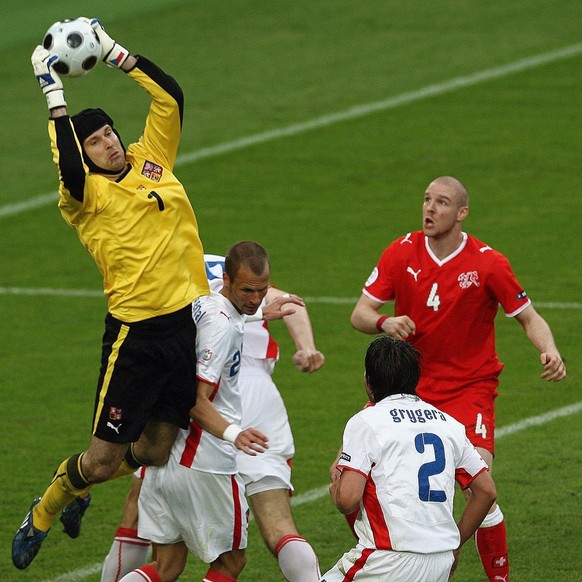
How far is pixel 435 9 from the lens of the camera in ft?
72.3

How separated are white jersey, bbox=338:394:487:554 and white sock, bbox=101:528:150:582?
1805 mm

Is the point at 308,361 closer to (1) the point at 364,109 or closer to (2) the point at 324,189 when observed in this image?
(2) the point at 324,189

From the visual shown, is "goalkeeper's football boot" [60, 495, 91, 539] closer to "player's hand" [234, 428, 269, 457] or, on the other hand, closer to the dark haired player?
"player's hand" [234, 428, 269, 457]

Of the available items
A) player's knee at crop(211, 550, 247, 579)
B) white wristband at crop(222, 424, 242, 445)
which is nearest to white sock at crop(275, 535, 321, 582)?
player's knee at crop(211, 550, 247, 579)

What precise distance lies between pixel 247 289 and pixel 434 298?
1510mm

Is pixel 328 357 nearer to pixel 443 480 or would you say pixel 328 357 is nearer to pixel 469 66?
pixel 443 480

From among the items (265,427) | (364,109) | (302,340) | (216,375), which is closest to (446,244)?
(302,340)

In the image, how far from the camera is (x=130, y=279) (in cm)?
720

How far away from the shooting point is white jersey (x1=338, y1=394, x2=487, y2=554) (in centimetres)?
611

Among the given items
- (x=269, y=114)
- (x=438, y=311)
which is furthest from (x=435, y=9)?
(x=438, y=311)

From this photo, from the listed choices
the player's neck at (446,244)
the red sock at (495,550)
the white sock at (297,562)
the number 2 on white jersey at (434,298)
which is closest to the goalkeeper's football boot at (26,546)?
the white sock at (297,562)

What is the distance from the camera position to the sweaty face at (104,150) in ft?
23.8

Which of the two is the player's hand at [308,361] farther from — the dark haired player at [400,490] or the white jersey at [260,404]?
the dark haired player at [400,490]

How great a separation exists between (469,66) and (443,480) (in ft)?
47.9
